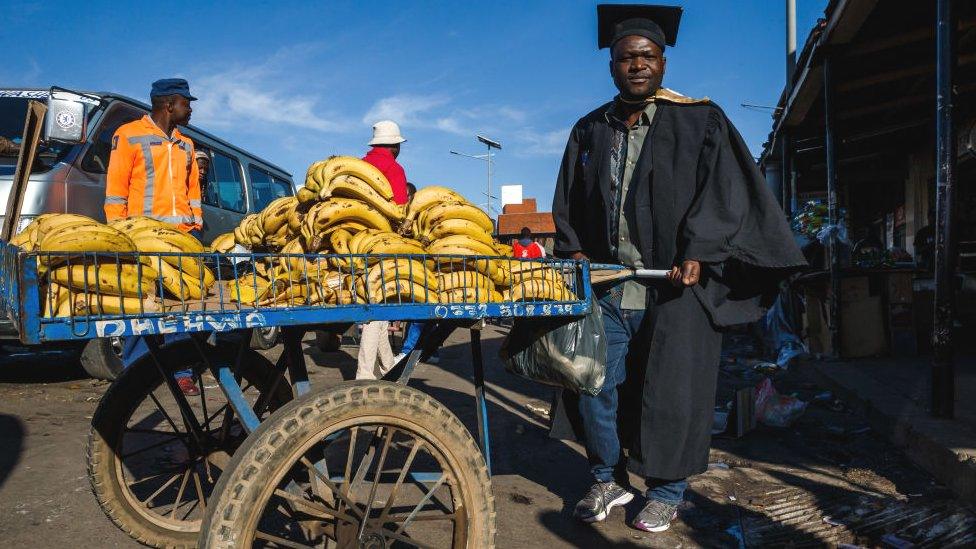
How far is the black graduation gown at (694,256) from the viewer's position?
8.31 feet

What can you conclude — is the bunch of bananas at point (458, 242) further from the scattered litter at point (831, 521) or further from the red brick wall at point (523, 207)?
the red brick wall at point (523, 207)

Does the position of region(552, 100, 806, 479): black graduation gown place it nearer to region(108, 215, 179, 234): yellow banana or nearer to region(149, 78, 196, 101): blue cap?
region(108, 215, 179, 234): yellow banana

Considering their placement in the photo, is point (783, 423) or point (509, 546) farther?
point (783, 423)

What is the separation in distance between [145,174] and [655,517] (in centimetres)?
332

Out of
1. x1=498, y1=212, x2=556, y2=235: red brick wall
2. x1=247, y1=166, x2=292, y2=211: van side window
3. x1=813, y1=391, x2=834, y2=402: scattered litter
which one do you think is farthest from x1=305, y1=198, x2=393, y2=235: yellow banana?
x1=498, y1=212, x2=556, y2=235: red brick wall

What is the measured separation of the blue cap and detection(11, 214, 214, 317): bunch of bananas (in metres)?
2.24

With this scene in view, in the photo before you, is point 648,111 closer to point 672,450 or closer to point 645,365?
point 645,365

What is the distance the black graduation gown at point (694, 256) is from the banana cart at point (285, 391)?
63cm

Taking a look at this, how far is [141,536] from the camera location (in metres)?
2.17

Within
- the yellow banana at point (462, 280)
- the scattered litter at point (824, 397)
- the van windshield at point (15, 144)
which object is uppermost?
the van windshield at point (15, 144)

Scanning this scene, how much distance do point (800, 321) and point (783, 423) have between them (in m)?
3.73

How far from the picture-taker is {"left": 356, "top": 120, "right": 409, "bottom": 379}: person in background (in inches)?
190

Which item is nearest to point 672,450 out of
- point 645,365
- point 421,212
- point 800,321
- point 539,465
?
point 645,365

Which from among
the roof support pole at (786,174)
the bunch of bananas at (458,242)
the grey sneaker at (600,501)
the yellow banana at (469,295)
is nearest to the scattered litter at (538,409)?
the grey sneaker at (600,501)
